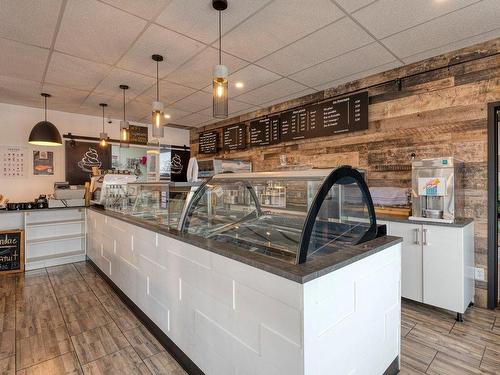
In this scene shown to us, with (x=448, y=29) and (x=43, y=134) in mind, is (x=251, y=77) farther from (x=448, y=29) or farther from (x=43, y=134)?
(x=43, y=134)

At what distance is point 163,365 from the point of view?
82.1 inches

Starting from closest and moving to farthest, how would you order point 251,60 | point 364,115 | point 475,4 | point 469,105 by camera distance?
point 475,4 < point 469,105 < point 251,60 < point 364,115

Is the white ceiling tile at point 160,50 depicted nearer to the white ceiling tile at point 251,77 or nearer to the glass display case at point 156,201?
the white ceiling tile at point 251,77

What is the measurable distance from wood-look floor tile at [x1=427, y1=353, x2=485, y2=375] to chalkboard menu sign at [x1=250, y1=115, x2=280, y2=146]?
3768mm

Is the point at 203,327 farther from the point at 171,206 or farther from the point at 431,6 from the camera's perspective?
the point at 431,6

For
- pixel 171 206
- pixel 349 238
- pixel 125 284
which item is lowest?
pixel 125 284

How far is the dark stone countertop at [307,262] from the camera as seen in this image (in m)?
1.26

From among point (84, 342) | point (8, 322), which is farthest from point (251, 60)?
point (8, 322)

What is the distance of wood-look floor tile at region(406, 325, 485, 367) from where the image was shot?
2180mm

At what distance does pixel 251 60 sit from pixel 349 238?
7.85ft

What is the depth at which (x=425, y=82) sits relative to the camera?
10.9ft

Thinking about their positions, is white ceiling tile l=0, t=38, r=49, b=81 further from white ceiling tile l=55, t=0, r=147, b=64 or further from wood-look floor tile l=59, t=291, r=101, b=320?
wood-look floor tile l=59, t=291, r=101, b=320

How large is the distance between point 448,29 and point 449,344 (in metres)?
2.80

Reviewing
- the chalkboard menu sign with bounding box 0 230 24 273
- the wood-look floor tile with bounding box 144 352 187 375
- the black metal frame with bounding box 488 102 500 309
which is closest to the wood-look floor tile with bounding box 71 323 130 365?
the wood-look floor tile with bounding box 144 352 187 375
